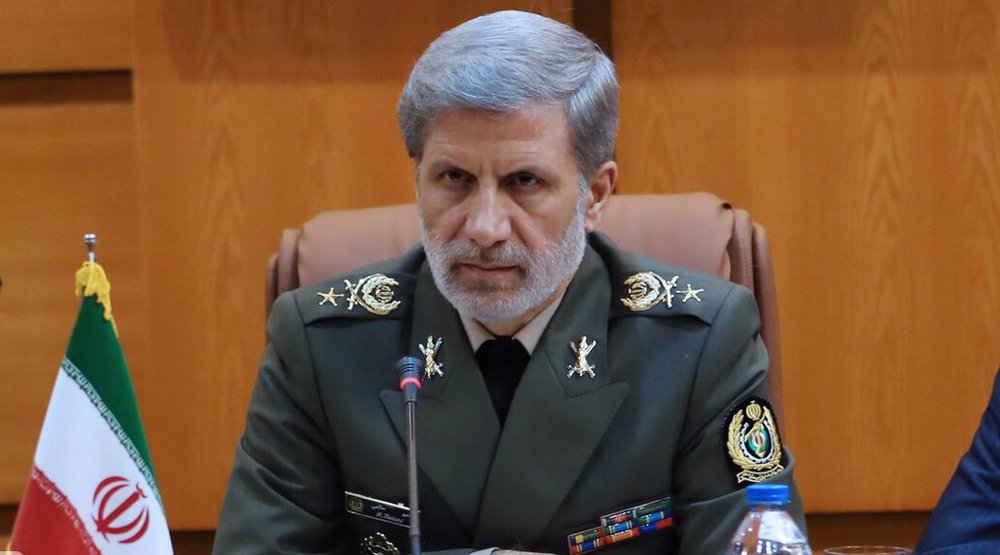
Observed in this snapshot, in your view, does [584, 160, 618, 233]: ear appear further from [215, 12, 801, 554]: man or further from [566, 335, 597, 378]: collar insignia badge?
[566, 335, 597, 378]: collar insignia badge

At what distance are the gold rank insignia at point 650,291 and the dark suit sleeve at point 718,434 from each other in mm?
64

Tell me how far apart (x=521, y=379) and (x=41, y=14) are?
1.79 meters

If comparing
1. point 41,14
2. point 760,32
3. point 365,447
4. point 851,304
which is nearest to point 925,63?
point 760,32

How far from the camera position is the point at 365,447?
188 cm

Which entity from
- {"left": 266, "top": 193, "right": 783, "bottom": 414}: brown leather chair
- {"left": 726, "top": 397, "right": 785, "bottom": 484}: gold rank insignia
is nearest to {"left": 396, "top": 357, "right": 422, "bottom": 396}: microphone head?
{"left": 726, "top": 397, "right": 785, "bottom": 484}: gold rank insignia

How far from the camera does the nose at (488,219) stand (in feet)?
5.94

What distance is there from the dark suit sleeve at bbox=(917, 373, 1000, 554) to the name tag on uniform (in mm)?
705

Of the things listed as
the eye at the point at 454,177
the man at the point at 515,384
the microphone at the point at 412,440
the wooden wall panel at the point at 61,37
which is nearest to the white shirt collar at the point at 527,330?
the man at the point at 515,384

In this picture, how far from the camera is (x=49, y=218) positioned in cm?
317

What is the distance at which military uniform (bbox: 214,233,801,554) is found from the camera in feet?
6.07

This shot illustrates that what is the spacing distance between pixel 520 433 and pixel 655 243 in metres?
0.50

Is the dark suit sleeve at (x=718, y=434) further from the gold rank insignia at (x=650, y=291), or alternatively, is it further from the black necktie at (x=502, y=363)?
the black necktie at (x=502, y=363)

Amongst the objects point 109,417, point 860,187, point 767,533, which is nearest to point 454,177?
point 109,417

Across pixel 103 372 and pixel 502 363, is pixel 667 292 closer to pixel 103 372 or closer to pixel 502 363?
pixel 502 363
